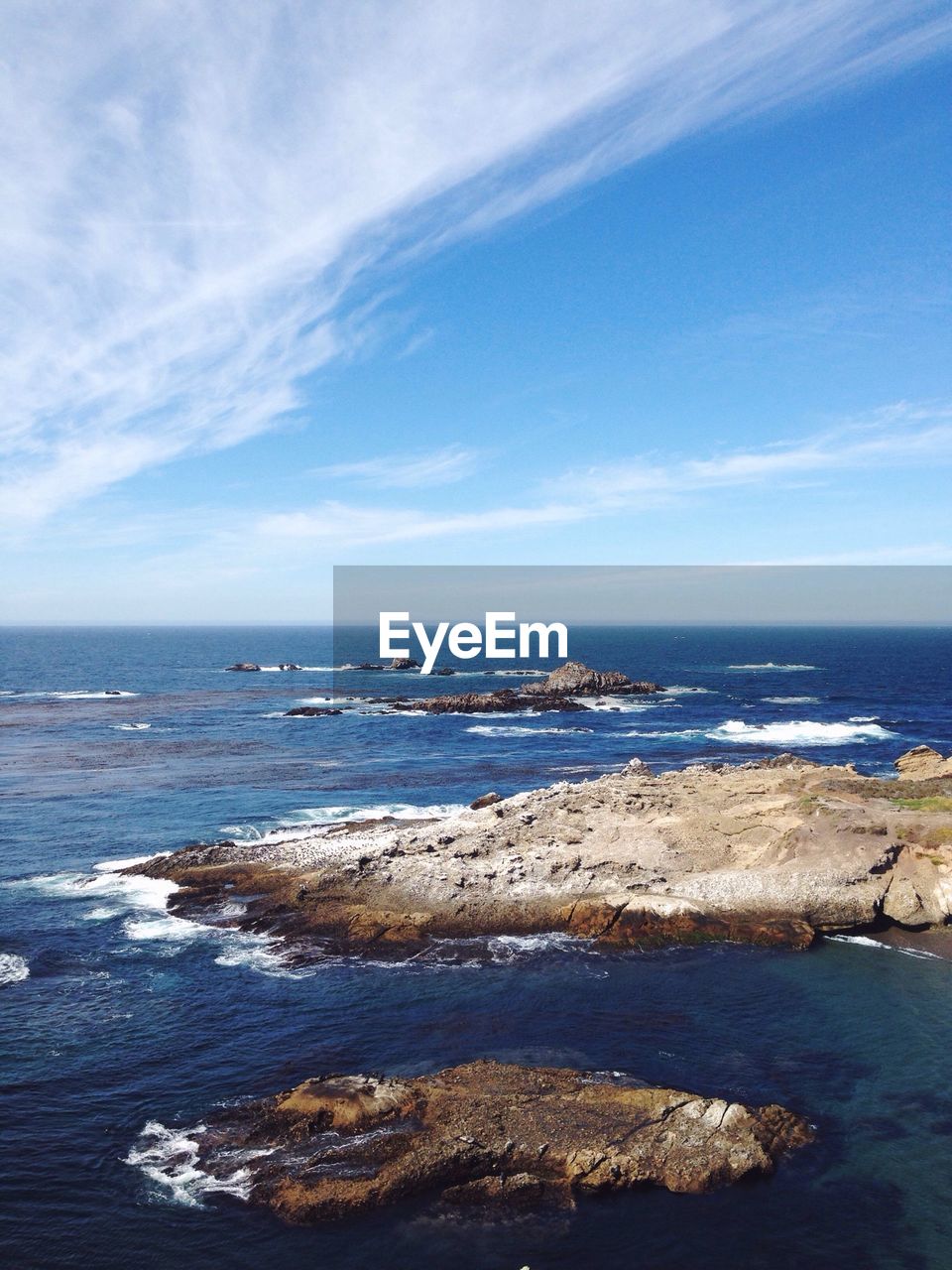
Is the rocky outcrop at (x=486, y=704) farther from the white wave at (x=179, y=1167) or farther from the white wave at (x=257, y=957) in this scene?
the white wave at (x=179, y=1167)

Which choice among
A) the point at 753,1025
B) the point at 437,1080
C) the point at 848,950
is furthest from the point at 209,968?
the point at 848,950

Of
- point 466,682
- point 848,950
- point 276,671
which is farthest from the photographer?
point 276,671

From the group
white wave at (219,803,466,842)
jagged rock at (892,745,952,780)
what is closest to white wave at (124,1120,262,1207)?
white wave at (219,803,466,842)

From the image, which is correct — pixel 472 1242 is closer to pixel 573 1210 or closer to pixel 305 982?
pixel 573 1210

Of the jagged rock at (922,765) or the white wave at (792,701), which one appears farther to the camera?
the white wave at (792,701)

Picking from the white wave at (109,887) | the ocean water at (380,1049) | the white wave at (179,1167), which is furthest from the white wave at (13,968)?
the white wave at (179,1167)

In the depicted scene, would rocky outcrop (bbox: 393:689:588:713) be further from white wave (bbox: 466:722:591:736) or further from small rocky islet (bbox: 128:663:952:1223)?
small rocky islet (bbox: 128:663:952:1223)
